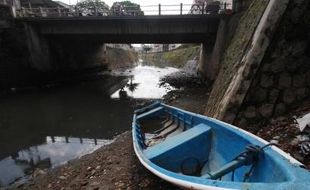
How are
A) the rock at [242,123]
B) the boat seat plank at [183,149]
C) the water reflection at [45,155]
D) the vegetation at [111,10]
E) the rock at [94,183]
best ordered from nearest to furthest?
the boat seat plank at [183,149] < the rock at [94,183] < the rock at [242,123] < the water reflection at [45,155] < the vegetation at [111,10]

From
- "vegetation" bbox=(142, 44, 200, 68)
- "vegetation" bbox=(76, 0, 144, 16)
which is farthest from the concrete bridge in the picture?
"vegetation" bbox=(142, 44, 200, 68)

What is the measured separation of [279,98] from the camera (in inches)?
287

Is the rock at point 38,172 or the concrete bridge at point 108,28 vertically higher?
the concrete bridge at point 108,28

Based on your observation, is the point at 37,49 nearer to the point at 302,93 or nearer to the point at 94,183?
the point at 94,183

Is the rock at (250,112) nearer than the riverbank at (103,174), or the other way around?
the riverbank at (103,174)

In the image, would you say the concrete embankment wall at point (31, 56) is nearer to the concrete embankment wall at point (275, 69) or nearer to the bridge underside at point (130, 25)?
the bridge underside at point (130, 25)

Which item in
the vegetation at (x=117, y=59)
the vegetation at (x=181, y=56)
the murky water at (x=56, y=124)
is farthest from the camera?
the vegetation at (x=181, y=56)

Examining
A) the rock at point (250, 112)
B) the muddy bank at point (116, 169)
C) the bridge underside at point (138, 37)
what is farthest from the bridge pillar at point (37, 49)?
the rock at point (250, 112)

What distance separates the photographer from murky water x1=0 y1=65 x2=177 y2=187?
10.0 meters

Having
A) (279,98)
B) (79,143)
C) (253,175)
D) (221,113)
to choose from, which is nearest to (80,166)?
(79,143)

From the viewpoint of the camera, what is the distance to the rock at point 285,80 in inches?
285

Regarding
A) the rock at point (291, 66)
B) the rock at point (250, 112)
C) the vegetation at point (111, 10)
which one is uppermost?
the vegetation at point (111, 10)

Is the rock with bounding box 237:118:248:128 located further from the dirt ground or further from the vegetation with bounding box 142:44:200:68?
the vegetation with bounding box 142:44:200:68

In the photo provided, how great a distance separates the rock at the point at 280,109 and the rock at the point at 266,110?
136 millimetres
